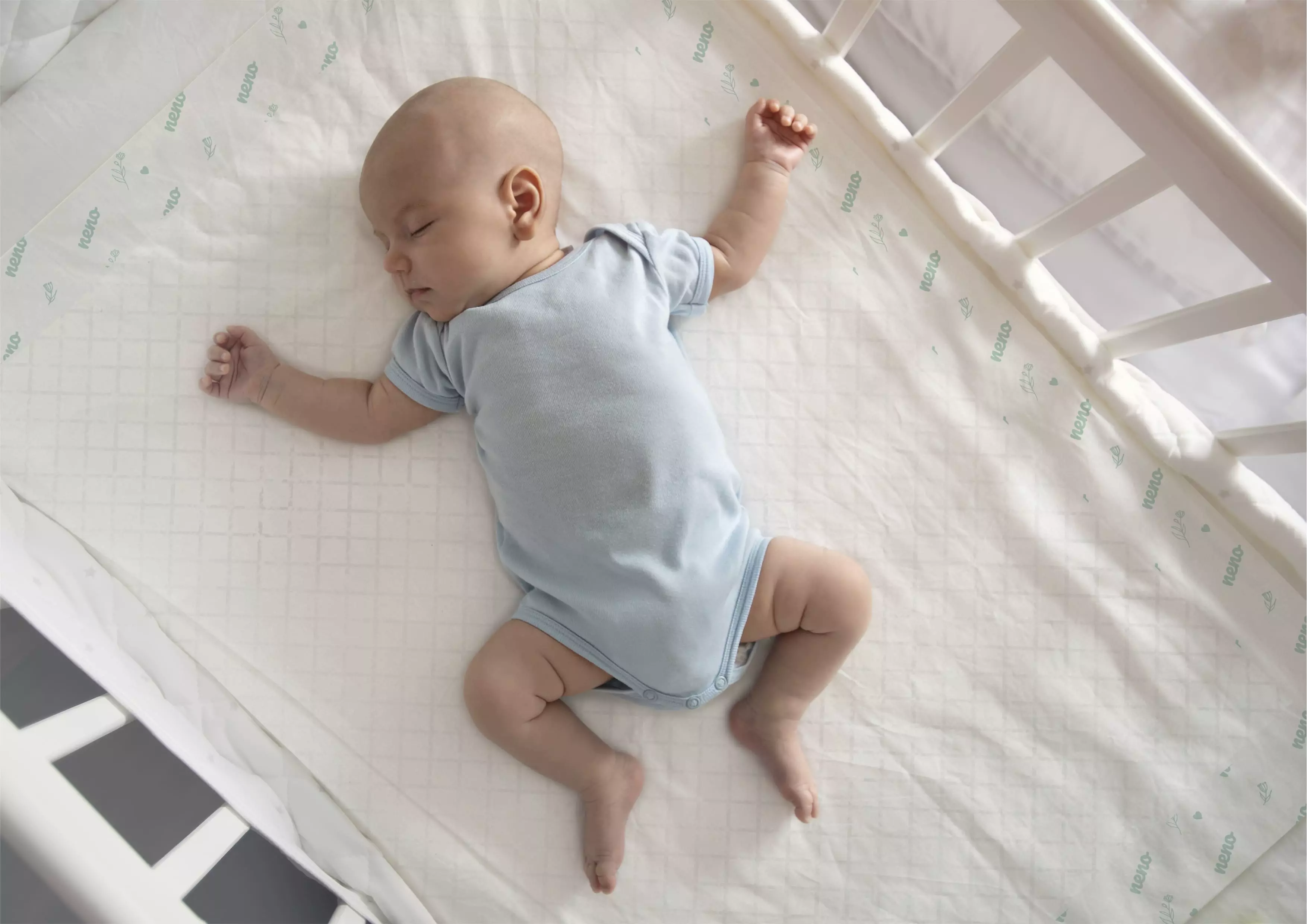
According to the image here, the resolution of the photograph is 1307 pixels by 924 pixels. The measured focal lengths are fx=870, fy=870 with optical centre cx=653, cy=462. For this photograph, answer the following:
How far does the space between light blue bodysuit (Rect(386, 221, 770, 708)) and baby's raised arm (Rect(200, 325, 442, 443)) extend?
3cm

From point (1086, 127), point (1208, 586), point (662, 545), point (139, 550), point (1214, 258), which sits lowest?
point (139, 550)

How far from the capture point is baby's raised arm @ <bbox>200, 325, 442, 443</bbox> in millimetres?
1093

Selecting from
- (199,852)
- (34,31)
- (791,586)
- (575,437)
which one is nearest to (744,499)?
(791,586)

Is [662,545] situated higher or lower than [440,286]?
lower

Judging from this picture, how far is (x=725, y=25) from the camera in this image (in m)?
1.17

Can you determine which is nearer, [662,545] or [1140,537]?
[662,545]

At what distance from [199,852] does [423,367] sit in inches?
22.3

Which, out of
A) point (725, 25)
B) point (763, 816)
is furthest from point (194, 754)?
point (725, 25)

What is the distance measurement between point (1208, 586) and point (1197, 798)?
269 millimetres

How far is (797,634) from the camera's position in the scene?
1.09 m

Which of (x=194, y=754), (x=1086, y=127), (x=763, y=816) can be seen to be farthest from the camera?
(x=1086, y=127)

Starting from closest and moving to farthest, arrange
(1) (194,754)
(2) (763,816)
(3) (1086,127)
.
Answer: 1. (1) (194,754)
2. (2) (763,816)
3. (3) (1086,127)

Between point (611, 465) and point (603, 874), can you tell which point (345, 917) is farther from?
point (611, 465)

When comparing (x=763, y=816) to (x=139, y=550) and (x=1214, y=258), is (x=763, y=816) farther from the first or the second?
(x=1214, y=258)
